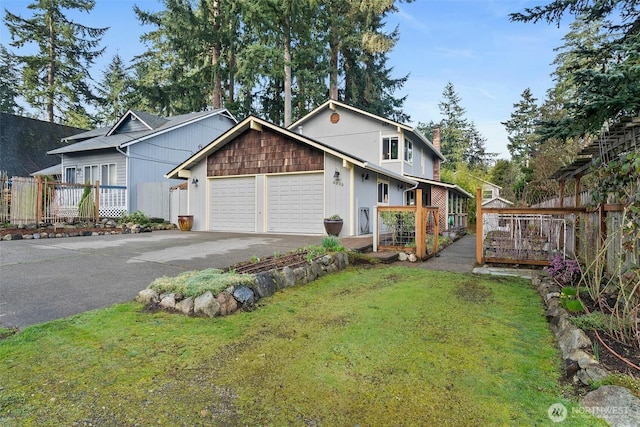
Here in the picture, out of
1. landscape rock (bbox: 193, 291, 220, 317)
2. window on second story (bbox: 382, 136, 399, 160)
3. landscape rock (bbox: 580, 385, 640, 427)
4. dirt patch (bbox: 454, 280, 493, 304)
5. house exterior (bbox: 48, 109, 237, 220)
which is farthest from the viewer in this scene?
window on second story (bbox: 382, 136, 399, 160)

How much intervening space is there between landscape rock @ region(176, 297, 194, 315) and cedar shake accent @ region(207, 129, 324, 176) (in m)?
8.80

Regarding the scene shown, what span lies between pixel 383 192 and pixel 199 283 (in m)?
11.4

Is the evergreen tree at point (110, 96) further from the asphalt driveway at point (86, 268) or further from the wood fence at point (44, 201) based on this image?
the asphalt driveway at point (86, 268)

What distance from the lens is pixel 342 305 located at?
15.2 ft

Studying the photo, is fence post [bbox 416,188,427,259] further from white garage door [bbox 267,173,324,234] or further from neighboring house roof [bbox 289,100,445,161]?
neighboring house roof [bbox 289,100,445,161]

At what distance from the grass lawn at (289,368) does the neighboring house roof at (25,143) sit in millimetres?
24882

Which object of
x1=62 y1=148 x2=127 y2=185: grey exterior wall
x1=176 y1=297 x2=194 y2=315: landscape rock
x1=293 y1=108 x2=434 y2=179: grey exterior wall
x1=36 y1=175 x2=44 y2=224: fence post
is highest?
x1=293 y1=108 x2=434 y2=179: grey exterior wall

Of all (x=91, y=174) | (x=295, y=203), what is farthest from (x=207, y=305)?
(x=91, y=174)

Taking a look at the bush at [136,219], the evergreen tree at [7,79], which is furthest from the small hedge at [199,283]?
the evergreen tree at [7,79]

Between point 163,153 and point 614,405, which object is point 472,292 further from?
point 163,153

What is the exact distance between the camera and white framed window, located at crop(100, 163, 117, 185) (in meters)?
17.6

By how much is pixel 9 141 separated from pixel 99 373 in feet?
90.2

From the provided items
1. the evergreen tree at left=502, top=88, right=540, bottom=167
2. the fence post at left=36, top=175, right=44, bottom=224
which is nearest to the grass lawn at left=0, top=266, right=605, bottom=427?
the fence post at left=36, top=175, right=44, bottom=224

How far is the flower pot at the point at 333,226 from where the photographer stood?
11.5m
